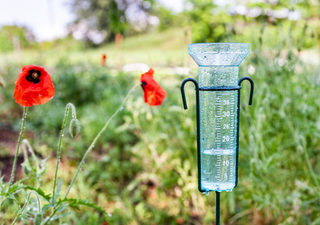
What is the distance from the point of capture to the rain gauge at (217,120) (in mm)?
1122

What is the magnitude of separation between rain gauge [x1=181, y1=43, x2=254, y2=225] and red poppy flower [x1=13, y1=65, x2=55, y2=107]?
0.47 metres

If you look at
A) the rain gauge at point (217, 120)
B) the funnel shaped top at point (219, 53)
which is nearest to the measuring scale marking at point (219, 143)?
the rain gauge at point (217, 120)

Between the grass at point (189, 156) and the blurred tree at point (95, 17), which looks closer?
the grass at point (189, 156)

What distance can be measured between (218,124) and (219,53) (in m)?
0.26

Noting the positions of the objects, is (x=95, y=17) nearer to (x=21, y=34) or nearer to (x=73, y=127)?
(x=21, y=34)

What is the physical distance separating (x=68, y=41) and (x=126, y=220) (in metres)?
27.9

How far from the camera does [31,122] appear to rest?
380 centimetres

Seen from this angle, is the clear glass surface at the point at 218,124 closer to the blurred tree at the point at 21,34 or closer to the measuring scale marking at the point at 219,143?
the measuring scale marking at the point at 219,143

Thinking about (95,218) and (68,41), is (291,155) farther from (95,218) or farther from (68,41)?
(68,41)

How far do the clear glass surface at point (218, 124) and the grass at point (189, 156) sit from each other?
1.21 feet

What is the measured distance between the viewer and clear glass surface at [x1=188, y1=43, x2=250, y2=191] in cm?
113

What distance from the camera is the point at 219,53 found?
107 cm

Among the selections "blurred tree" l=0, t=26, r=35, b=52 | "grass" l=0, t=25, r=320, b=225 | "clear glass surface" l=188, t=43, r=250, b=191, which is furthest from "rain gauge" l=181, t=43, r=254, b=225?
"blurred tree" l=0, t=26, r=35, b=52

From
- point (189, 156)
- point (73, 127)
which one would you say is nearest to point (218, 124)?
point (73, 127)
